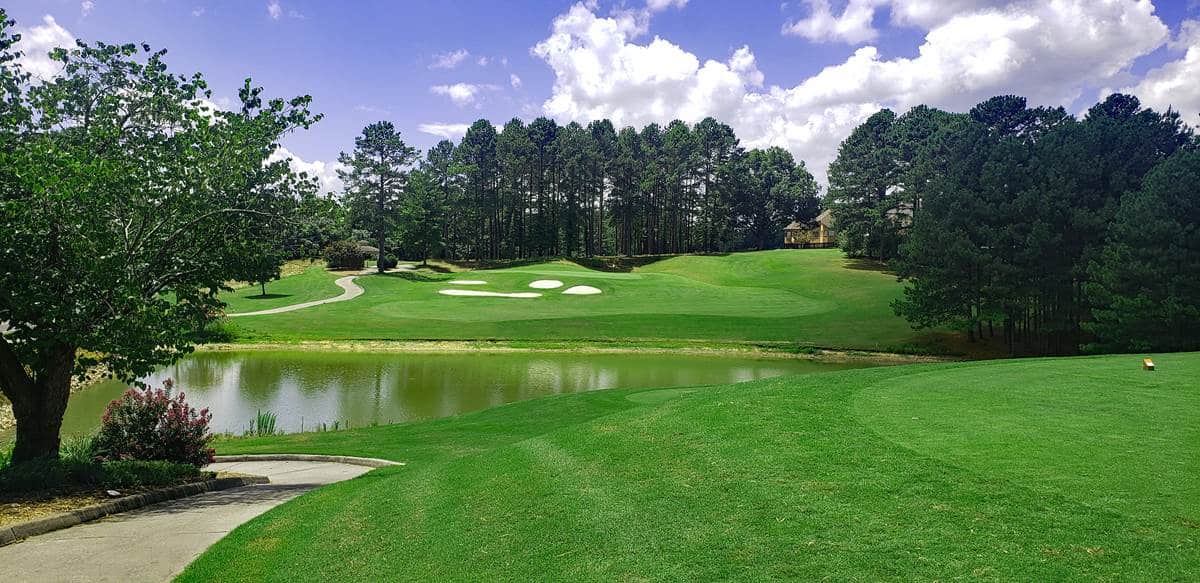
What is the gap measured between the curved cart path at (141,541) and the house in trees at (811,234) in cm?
8735

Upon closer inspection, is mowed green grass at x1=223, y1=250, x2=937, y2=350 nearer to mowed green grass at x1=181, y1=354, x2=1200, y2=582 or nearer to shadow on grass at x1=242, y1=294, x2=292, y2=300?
shadow on grass at x1=242, y1=294, x2=292, y2=300

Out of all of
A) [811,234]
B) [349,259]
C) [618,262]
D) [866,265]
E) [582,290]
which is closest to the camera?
[582,290]

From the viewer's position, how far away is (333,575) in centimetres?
598

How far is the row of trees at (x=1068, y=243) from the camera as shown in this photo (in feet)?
89.2

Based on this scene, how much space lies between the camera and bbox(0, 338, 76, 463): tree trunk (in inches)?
412

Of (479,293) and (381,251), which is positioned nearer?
(479,293)

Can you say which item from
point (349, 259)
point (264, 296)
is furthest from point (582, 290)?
point (349, 259)

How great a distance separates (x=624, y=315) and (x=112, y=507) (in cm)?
3193

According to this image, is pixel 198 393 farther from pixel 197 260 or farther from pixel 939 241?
pixel 939 241

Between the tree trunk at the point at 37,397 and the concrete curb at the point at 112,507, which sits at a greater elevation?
the tree trunk at the point at 37,397

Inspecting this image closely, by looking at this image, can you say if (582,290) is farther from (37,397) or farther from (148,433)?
(37,397)

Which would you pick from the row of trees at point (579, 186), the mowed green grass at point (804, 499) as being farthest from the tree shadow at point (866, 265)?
the mowed green grass at point (804, 499)

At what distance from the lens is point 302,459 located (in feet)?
45.0

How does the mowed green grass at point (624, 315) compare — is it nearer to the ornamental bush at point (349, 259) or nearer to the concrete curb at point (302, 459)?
the ornamental bush at point (349, 259)
